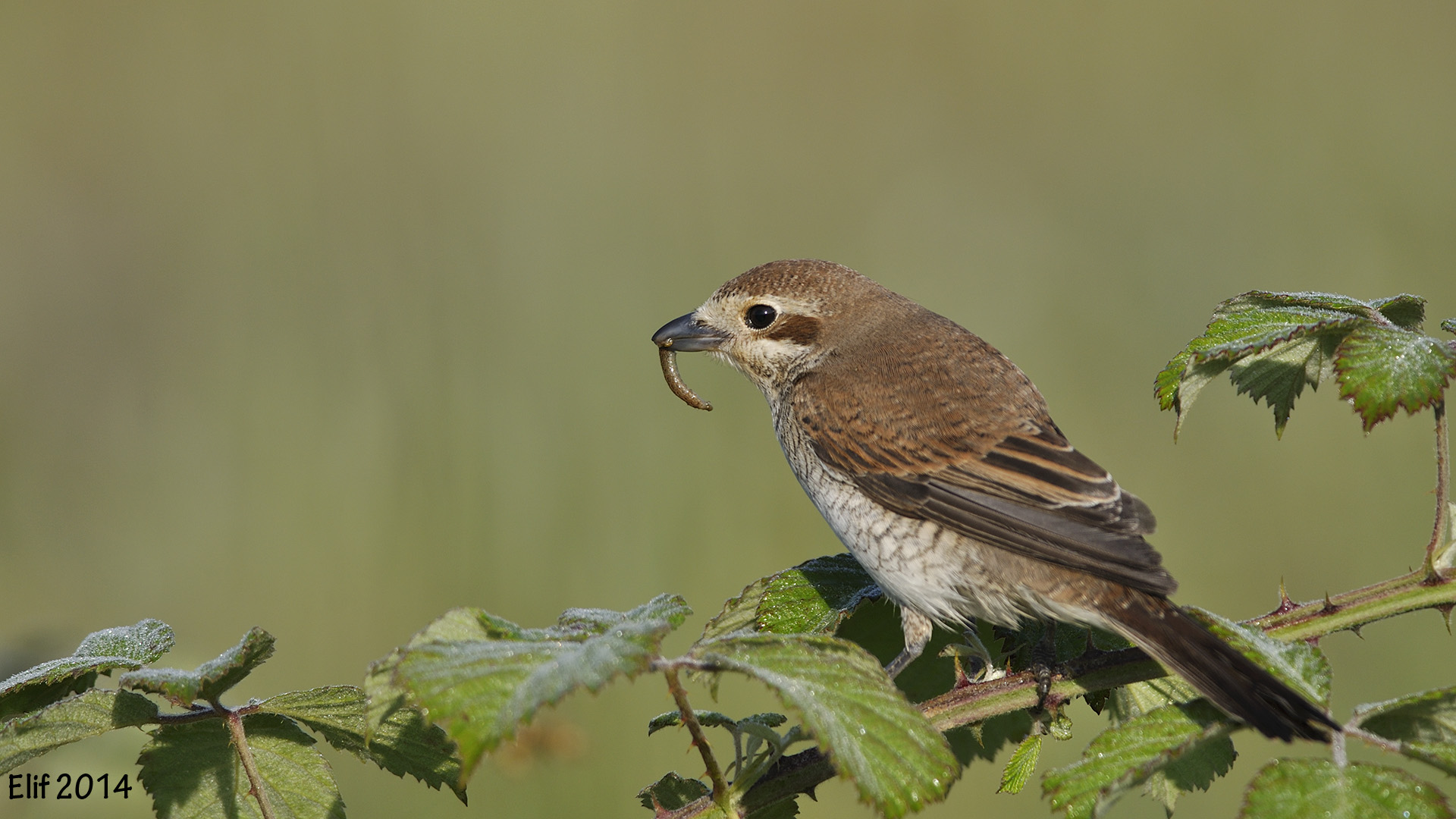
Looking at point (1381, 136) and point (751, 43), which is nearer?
point (1381, 136)

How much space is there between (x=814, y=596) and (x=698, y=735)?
2.05 ft

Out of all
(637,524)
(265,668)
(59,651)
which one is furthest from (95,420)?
(59,651)

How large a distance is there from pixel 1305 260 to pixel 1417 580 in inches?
164

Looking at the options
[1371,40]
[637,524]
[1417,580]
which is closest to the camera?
[1417,580]

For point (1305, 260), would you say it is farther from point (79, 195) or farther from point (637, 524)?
point (79, 195)

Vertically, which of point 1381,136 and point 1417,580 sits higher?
point 1381,136

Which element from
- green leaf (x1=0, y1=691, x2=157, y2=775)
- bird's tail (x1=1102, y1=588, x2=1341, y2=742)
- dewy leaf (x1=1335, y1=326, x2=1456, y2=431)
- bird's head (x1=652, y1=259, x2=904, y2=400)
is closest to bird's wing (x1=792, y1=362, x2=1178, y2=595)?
bird's tail (x1=1102, y1=588, x2=1341, y2=742)

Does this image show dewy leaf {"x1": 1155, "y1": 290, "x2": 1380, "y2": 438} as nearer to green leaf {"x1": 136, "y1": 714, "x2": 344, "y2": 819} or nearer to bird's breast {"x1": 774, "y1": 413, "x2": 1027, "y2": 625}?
bird's breast {"x1": 774, "y1": 413, "x2": 1027, "y2": 625}

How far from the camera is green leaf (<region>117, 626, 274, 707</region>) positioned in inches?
47.0

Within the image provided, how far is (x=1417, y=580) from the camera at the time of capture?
1.47m

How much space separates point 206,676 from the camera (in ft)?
3.95

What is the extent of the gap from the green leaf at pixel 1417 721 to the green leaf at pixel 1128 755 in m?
0.16

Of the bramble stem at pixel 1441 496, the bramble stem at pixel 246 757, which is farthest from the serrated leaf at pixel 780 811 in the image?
the bramble stem at pixel 1441 496

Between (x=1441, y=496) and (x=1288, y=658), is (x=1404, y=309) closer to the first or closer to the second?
(x=1441, y=496)
